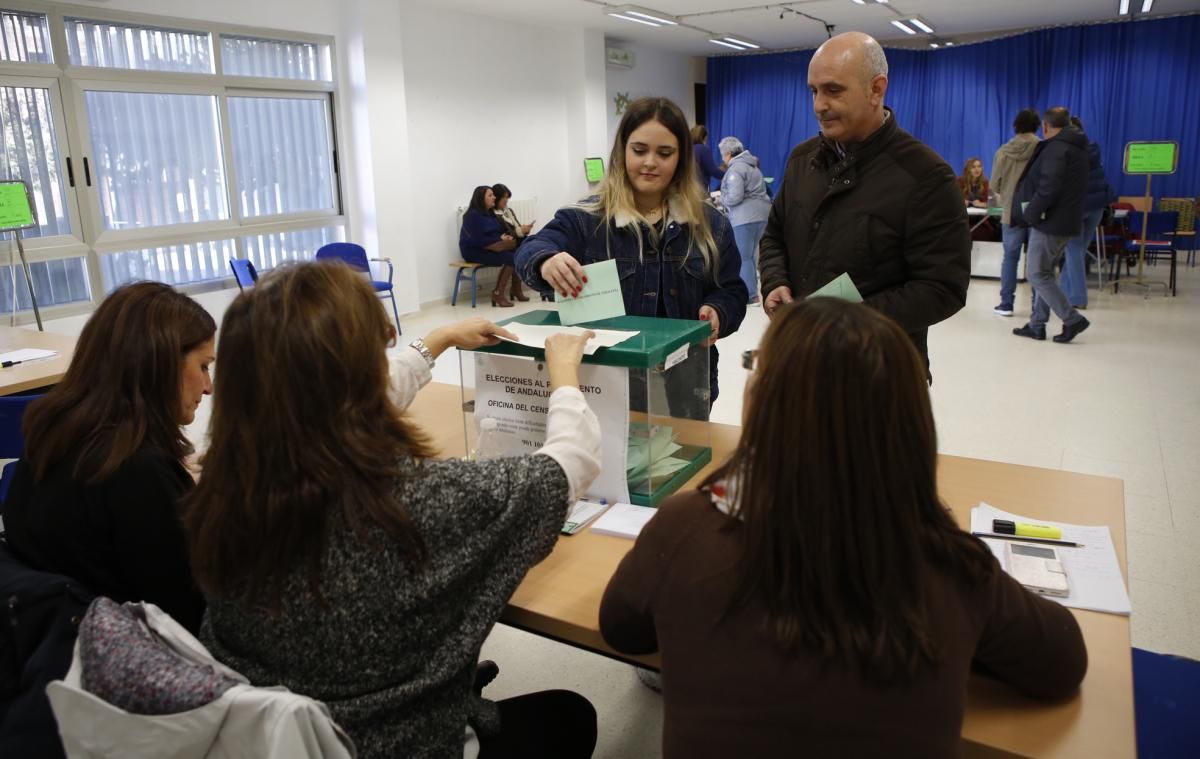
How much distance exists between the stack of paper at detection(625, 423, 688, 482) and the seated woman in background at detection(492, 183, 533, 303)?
6612 millimetres

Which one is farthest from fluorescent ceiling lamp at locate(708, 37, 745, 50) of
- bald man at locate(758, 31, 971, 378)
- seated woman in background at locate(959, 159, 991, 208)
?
bald man at locate(758, 31, 971, 378)

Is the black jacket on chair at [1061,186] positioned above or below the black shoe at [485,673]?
above

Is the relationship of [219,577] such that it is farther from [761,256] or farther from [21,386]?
[21,386]

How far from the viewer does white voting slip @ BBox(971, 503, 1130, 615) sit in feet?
4.31

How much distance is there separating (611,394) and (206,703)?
868 mm

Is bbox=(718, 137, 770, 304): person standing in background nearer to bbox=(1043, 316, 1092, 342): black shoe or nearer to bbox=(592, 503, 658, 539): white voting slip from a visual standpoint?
bbox=(1043, 316, 1092, 342): black shoe

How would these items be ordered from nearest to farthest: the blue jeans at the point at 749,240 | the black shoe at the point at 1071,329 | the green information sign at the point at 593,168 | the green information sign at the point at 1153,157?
the black shoe at the point at 1071,329, the blue jeans at the point at 749,240, the green information sign at the point at 1153,157, the green information sign at the point at 593,168

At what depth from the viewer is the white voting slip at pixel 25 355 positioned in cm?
334

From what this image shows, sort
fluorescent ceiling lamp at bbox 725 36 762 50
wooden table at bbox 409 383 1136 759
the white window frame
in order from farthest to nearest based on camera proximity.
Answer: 1. fluorescent ceiling lamp at bbox 725 36 762 50
2. the white window frame
3. wooden table at bbox 409 383 1136 759

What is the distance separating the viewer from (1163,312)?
7.29 metres

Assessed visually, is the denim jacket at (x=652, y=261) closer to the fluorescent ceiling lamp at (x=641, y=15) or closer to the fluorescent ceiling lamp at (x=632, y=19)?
the fluorescent ceiling lamp at (x=641, y=15)

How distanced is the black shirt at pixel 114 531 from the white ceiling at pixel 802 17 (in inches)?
297

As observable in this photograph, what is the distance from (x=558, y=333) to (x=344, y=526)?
66 centimetres

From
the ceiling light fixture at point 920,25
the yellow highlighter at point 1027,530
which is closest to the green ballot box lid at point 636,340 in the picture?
the yellow highlighter at point 1027,530
